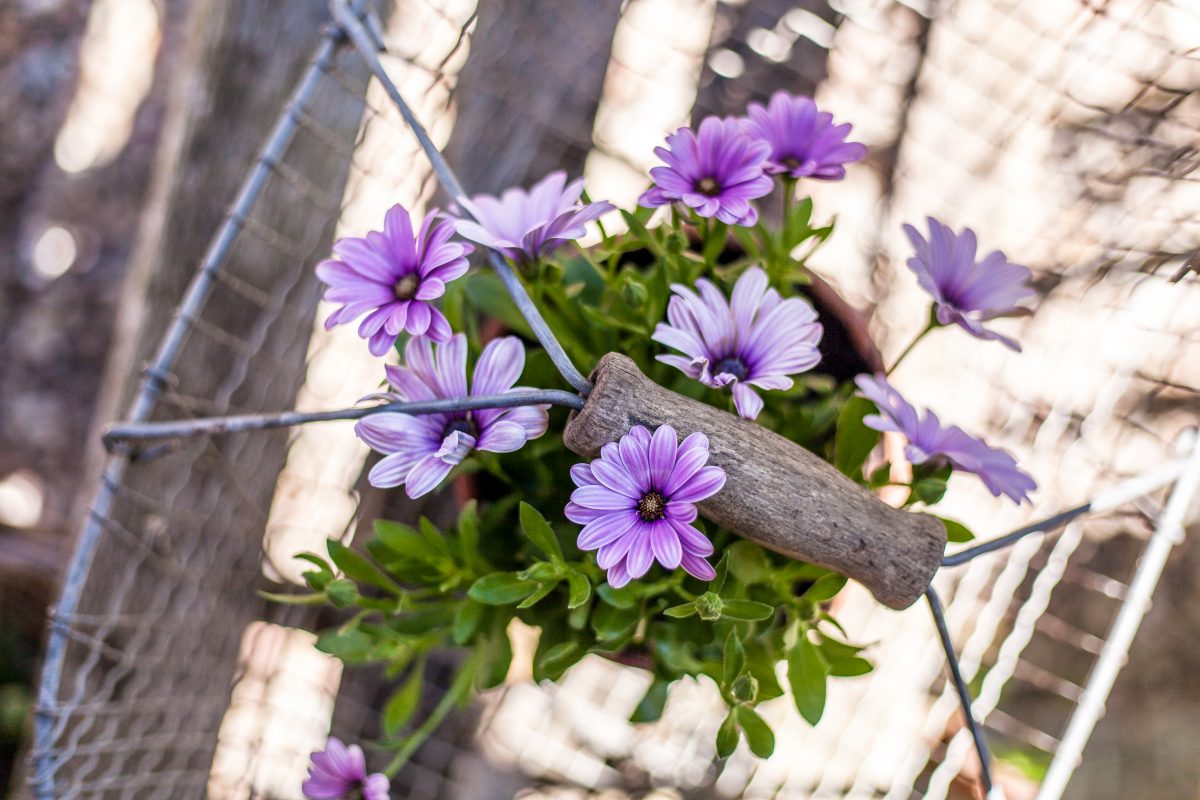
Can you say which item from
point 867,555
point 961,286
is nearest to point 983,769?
point 867,555

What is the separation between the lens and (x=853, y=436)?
55cm

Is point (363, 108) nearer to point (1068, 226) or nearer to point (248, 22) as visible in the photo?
point (248, 22)

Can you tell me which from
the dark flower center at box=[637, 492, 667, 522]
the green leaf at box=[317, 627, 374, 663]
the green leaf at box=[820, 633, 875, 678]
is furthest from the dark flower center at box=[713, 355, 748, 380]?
the green leaf at box=[317, 627, 374, 663]

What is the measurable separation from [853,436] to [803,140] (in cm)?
19

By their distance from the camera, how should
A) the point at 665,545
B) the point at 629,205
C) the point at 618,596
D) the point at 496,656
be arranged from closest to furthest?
1. the point at 665,545
2. the point at 618,596
3. the point at 496,656
4. the point at 629,205

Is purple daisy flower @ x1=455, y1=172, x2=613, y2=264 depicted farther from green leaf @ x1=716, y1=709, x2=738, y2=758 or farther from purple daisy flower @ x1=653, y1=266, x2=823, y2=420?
green leaf @ x1=716, y1=709, x2=738, y2=758

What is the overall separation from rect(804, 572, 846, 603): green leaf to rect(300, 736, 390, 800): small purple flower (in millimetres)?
298

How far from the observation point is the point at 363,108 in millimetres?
851

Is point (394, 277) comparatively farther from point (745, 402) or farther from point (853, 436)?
point (853, 436)

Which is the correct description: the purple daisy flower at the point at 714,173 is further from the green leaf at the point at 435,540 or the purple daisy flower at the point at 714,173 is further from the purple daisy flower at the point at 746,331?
the green leaf at the point at 435,540

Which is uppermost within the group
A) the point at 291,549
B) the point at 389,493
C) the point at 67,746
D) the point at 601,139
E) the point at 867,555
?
the point at 601,139

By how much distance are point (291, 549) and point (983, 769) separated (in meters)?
0.76

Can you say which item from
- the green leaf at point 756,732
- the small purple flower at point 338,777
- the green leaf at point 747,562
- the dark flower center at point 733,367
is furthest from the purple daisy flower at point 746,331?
the small purple flower at point 338,777

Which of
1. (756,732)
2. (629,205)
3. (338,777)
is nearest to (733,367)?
(756,732)
